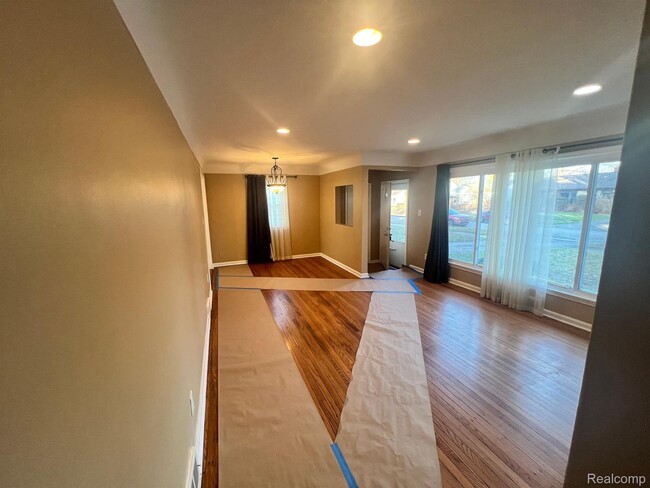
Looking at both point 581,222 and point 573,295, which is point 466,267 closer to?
point 573,295

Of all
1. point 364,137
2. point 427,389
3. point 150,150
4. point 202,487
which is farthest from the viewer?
point 364,137

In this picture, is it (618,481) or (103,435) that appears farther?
(618,481)

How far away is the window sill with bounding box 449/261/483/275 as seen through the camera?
172 inches

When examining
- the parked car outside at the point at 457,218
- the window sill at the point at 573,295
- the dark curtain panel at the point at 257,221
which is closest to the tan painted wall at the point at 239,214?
the dark curtain panel at the point at 257,221

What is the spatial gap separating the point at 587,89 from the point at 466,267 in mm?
2967

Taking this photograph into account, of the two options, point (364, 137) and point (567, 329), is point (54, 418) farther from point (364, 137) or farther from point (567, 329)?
point (567, 329)

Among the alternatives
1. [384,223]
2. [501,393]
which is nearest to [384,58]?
[501,393]

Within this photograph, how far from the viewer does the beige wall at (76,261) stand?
36 cm

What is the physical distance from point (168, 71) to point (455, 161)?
425 cm

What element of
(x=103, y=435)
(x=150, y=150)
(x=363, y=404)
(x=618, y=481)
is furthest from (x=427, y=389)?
(x=150, y=150)

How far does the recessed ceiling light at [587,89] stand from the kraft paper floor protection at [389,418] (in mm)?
2658

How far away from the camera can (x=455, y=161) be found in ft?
14.6

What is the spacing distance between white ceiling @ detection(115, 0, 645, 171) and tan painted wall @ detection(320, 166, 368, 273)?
7.34 feet

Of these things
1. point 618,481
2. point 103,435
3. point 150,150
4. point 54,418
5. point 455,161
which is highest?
point 455,161
